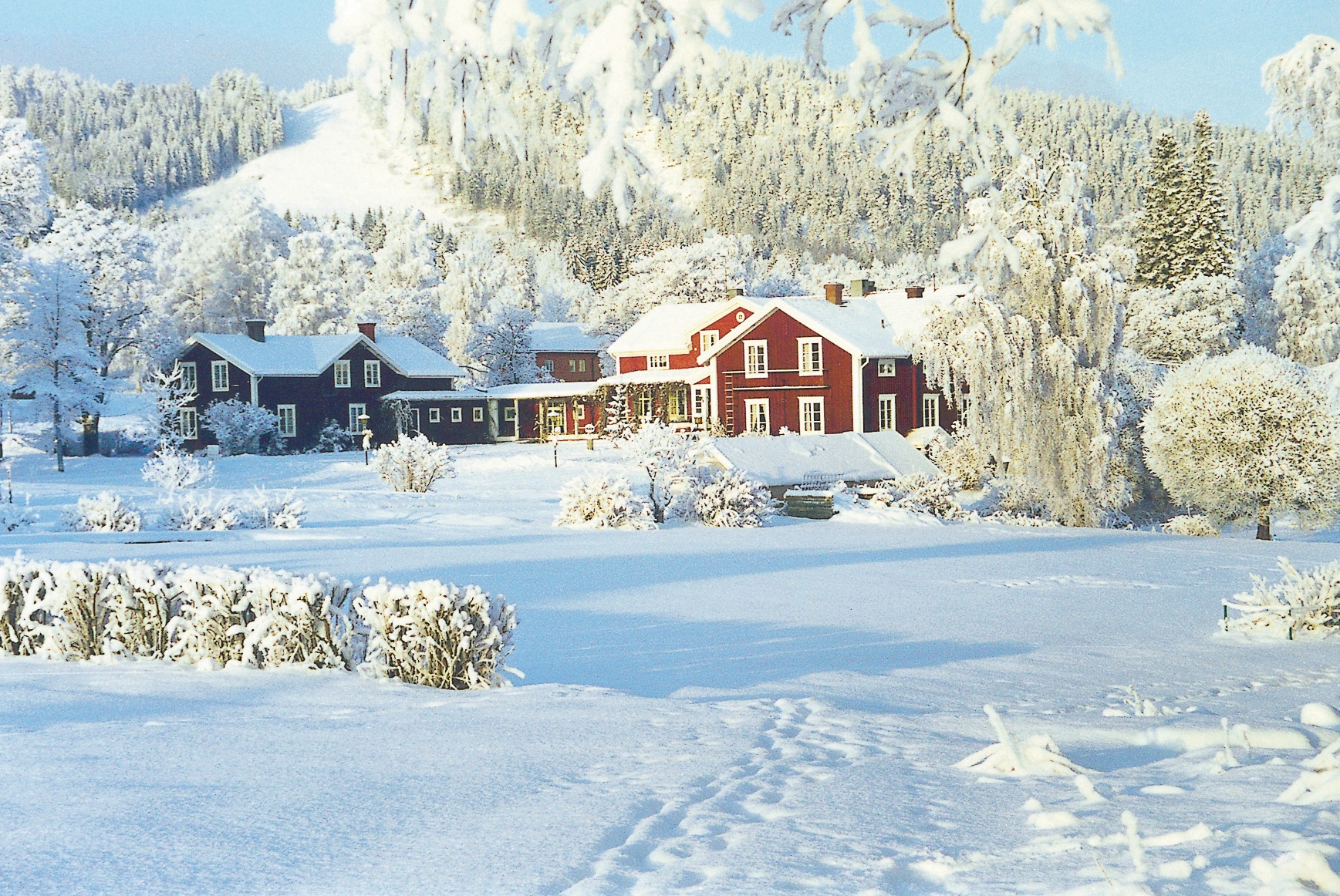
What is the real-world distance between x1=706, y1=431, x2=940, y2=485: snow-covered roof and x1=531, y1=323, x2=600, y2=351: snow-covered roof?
42132 millimetres

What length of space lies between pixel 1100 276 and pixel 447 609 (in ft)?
87.1

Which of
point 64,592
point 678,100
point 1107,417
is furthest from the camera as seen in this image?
point 1107,417

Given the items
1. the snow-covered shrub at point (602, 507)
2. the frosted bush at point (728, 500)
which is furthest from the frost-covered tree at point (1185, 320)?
the snow-covered shrub at point (602, 507)

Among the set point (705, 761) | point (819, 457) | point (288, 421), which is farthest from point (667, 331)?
point (705, 761)

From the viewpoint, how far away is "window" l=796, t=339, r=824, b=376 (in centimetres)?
5056

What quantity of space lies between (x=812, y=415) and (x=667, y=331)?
46.2 feet

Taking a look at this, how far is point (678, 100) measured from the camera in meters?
4.95

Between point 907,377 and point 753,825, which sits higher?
point 907,377

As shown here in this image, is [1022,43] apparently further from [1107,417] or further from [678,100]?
[1107,417]

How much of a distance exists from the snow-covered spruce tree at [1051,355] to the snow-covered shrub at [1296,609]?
17983 mm

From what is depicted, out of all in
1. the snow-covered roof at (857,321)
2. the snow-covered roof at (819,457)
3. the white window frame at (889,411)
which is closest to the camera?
the snow-covered roof at (819,457)

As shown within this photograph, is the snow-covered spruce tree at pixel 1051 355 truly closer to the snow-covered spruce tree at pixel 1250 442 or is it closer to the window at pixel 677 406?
the snow-covered spruce tree at pixel 1250 442

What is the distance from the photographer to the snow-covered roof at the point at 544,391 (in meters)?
60.5

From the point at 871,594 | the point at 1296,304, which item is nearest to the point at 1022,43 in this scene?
the point at 871,594
